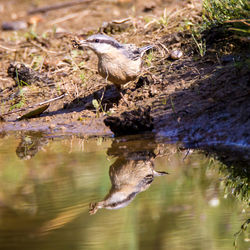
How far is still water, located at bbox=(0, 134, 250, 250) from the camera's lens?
2.86m

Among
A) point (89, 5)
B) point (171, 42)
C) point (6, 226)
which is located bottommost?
point (89, 5)

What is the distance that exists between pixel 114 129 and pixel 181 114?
30.7 inches

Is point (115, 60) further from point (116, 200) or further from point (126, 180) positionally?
point (116, 200)

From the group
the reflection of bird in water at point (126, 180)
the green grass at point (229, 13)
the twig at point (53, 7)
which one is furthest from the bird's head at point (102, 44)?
the twig at point (53, 7)

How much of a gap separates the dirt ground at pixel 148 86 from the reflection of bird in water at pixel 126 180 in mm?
957

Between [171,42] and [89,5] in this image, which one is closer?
[171,42]

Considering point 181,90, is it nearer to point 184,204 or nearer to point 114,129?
point 114,129

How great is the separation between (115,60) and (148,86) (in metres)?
0.72

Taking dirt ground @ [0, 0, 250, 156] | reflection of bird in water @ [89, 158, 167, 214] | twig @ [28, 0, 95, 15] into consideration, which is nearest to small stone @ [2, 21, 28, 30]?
twig @ [28, 0, 95, 15]

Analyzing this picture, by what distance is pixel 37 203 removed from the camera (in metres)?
3.57

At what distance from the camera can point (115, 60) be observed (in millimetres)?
5891

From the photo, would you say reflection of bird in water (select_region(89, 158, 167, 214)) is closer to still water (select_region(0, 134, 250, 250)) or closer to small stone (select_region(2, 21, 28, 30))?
still water (select_region(0, 134, 250, 250))

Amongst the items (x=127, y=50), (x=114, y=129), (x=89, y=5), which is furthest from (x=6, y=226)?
(x=89, y=5)

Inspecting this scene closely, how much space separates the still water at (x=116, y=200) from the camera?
2863mm
